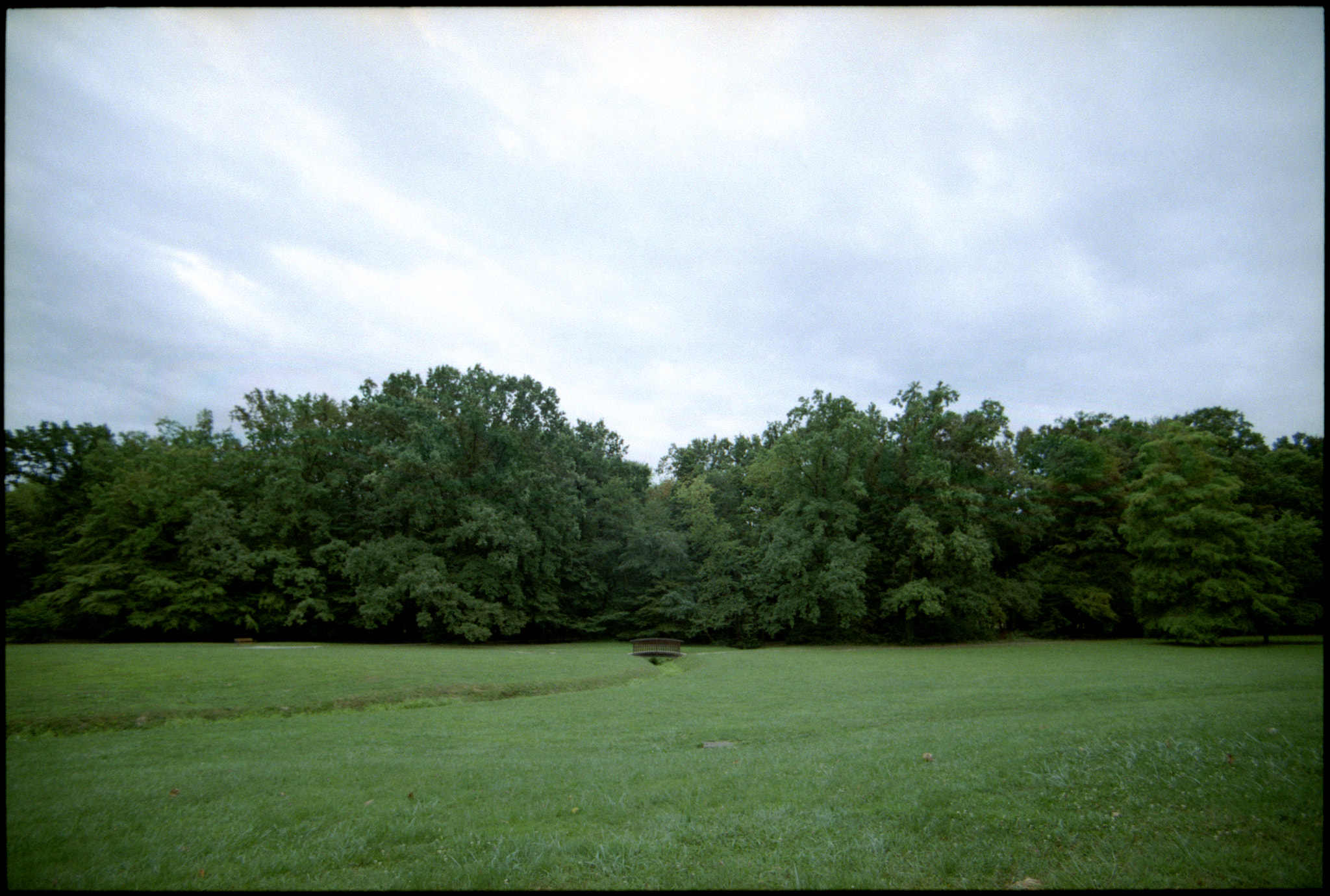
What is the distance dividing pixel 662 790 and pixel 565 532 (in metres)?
34.8

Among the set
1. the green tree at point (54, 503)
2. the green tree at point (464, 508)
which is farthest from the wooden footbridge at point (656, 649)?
the green tree at point (54, 503)

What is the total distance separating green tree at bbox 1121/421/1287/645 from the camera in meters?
25.8

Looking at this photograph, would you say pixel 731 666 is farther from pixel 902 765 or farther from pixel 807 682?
pixel 902 765

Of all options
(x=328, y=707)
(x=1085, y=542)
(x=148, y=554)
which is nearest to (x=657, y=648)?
(x=328, y=707)

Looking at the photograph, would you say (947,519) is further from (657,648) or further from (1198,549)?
(657,648)

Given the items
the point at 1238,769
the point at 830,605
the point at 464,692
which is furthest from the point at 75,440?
the point at 1238,769

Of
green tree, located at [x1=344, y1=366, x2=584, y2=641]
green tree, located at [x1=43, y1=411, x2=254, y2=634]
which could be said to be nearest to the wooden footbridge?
green tree, located at [x1=344, y1=366, x2=584, y2=641]

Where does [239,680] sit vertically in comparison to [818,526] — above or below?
below

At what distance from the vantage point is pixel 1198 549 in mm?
27375

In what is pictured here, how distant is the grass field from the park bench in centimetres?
1492

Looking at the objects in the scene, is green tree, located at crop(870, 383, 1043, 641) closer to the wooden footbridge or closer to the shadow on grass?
the wooden footbridge

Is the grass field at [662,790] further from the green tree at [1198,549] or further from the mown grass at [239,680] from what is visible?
the green tree at [1198,549]

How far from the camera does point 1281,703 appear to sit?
33.1 feet

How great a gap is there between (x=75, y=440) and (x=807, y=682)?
40.4 m
